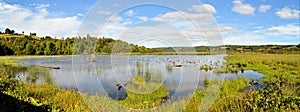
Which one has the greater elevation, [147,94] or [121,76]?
[121,76]

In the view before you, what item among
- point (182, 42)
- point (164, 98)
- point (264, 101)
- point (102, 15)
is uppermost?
point (102, 15)

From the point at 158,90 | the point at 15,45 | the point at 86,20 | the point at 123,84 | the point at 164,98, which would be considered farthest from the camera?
the point at 15,45

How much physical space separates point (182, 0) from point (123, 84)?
10.3 meters

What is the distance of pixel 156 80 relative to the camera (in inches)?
707

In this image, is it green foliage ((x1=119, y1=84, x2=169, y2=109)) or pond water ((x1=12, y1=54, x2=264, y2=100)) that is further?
pond water ((x1=12, y1=54, x2=264, y2=100))

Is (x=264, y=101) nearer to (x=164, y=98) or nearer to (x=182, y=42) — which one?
(x=182, y=42)

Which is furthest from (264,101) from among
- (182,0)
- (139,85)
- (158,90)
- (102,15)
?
(139,85)

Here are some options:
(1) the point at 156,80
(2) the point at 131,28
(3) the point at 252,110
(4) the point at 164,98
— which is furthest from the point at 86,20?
(1) the point at 156,80

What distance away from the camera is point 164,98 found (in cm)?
1447

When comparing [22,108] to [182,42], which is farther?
[182,42]

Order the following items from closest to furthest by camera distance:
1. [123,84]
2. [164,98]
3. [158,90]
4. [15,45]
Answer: [164,98], [158,90], [123,84], [15,45]

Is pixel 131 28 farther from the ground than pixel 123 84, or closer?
farther from the ground

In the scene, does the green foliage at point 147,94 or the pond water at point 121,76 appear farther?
the pond water at point 121,76

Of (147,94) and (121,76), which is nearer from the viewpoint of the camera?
(147,94)
